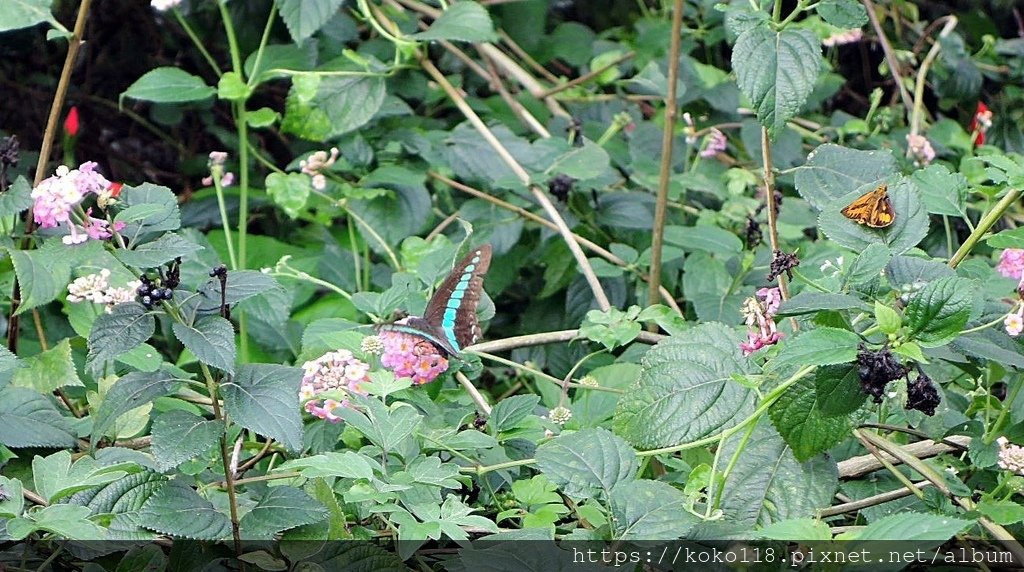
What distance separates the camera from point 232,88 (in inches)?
73.4

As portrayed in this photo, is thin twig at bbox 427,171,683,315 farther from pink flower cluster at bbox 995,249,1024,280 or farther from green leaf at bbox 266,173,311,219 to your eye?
pink flower cluster at bbox 995,249,1024,280

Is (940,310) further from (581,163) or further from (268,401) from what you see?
(581,163)

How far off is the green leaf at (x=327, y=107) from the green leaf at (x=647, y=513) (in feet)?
3.74

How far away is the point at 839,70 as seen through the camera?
291 centimetres

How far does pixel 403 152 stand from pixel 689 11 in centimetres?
93

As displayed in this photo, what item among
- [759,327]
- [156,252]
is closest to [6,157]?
[156,252]

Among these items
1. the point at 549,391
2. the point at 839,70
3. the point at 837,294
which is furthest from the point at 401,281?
the point at 839,70

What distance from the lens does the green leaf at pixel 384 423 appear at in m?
1.00

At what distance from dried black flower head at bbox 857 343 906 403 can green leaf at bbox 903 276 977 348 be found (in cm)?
4

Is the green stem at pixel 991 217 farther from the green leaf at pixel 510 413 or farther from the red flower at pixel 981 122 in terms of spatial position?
the red flower at pixel 981 122

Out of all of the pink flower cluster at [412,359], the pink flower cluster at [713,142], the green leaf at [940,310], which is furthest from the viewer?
the pink flower cluster at [713,142]

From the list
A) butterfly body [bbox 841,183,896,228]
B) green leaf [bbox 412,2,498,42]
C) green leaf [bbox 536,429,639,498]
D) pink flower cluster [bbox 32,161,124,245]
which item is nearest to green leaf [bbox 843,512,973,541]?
green leaf [bbox 536,429,639,498]

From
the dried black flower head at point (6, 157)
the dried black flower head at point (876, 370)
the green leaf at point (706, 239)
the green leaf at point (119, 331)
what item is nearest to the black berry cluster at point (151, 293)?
the green leaf at point (119, 331)

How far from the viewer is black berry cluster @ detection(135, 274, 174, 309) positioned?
963 millimetres
